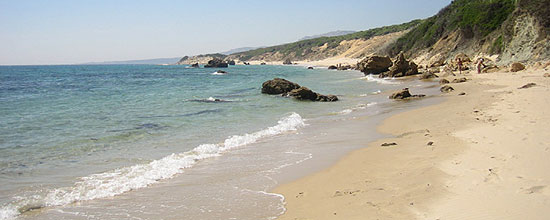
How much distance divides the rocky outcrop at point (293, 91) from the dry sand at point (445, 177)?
976 centimetres

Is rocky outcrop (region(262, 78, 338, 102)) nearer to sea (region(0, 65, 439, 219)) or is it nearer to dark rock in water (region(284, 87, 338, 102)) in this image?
dark rock in water (region(284, 87, 338, 102))

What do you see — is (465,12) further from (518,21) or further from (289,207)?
(289,207)

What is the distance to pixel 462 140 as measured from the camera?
7949 mm

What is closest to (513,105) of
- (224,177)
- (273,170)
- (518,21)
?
(273,170)

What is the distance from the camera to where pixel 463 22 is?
41656 mm

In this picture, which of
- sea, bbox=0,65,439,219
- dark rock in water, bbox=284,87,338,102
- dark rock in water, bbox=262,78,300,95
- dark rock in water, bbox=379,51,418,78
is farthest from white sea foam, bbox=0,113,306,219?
dark rock in water, bbox=379,51,418,78

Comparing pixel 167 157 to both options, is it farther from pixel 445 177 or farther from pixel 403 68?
pixel 403 68

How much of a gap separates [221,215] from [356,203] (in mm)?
1757

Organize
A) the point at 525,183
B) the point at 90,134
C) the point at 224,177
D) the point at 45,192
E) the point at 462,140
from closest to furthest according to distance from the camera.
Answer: the point at 525,183 → the point at 45,192 → the point at 224,177 → the point at 462,140 → the point at 90,134

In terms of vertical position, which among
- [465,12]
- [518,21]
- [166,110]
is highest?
[465,12]

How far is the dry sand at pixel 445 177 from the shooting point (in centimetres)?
445

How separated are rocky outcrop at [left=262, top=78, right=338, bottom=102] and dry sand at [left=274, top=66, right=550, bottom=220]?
32.0 ft

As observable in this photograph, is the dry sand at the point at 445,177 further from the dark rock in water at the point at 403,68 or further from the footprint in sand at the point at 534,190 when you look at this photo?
the dark rock in water at the point at 403,68

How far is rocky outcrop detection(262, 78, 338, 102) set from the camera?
19.7 meters
